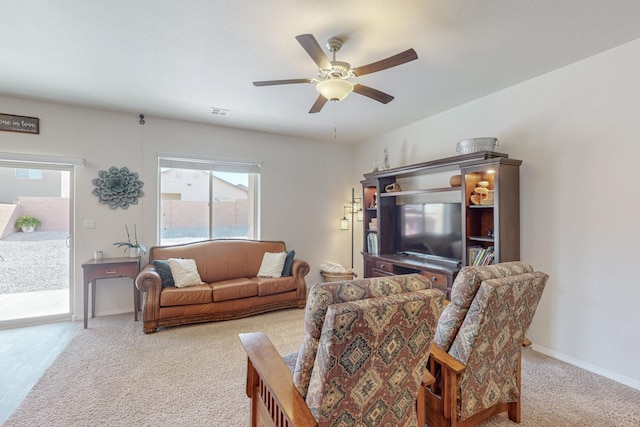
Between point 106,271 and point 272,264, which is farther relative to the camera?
point 272,264

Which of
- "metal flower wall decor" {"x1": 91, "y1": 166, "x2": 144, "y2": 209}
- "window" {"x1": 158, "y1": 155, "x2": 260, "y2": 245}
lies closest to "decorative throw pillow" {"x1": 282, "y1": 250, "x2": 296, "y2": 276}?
"window" {"x1": 158, "y1": 155, "x2": 260, "y2": 245}

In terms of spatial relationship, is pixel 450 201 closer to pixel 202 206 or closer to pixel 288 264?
pixel 288 264

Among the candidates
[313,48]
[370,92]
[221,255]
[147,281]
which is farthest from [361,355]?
[221,255]

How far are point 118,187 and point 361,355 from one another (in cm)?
405

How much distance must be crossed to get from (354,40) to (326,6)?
426mm

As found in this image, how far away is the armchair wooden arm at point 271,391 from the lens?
1190mm

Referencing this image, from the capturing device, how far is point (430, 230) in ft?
12.7

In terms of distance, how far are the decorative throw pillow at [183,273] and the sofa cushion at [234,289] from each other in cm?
23

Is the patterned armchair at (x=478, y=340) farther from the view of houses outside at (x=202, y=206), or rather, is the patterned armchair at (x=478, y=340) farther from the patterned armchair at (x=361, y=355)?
the view of houses outside at (x=202, y=206)

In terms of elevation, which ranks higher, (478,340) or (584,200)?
(584,200)

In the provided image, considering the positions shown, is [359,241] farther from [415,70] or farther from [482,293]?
[482,293]

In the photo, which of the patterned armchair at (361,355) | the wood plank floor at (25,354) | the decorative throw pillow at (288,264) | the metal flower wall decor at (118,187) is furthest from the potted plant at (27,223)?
the patterned armchair at (361,355)

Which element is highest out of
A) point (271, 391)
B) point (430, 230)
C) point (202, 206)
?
point (202, 206)

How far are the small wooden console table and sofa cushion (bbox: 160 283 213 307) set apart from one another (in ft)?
1.84
